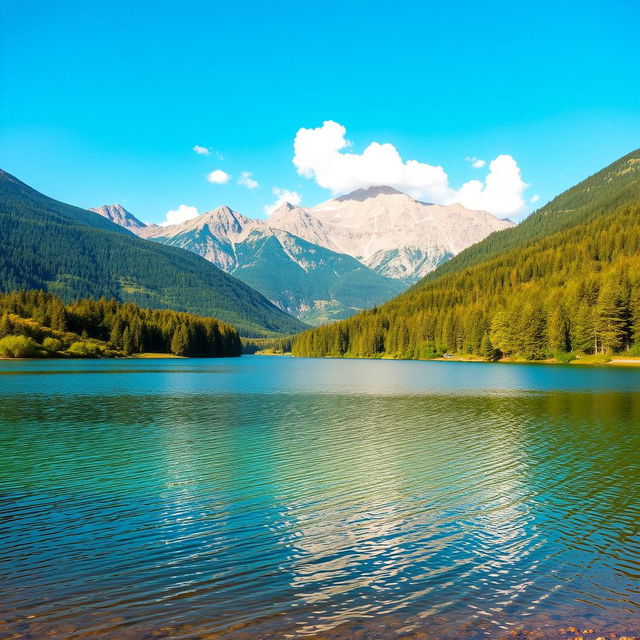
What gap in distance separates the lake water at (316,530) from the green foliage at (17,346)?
13410cm

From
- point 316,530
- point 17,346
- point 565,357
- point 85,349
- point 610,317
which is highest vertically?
point 610,317

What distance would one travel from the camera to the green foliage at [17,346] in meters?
156

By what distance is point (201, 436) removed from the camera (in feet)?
122

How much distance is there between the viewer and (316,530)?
1770 cm

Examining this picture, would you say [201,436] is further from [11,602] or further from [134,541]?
[11,602]

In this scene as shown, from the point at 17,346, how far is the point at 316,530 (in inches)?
6621

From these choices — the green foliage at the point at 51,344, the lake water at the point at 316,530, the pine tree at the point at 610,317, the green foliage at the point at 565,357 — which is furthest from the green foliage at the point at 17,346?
the pine tree at the point at 610,317

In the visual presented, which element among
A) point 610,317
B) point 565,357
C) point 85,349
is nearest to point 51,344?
point 85,349

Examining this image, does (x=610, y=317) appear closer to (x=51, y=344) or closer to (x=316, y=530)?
(x=316, y=530)

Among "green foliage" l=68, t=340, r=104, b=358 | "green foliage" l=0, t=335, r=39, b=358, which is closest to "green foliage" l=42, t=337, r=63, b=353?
"green foliage" l=0, t=335, r=39, b=358

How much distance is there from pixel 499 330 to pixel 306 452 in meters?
172

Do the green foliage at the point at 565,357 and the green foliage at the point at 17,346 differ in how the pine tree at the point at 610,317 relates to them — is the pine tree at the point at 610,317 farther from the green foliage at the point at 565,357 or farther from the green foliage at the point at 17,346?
the green foliage at the point at 17,346

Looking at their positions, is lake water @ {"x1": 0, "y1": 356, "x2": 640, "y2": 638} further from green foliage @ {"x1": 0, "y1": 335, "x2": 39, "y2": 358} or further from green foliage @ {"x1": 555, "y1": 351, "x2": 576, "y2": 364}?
green foliage @ {"x1": 555, "y1": 351, "x2": 576, "y2": 364}

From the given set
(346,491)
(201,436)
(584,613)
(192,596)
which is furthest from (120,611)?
(201,436)
